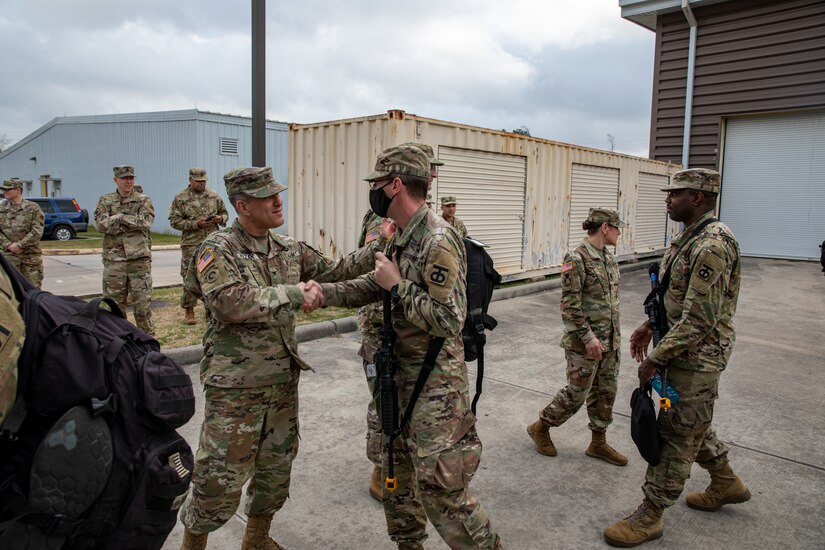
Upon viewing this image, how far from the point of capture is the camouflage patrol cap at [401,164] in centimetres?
261

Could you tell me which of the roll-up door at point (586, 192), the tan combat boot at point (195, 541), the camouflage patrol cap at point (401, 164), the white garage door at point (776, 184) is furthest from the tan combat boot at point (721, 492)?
the white garage door at point (776, 184)

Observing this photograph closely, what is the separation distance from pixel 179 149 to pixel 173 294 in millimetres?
15540

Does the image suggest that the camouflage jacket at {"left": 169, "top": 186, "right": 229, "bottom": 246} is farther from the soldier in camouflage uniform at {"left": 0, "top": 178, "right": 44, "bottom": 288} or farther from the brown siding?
the brown siding

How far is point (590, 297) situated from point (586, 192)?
364 inches

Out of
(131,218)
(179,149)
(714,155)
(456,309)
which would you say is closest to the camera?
(456,309)

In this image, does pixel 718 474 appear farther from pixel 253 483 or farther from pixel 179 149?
pixel 179 149

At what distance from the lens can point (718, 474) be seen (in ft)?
11.5

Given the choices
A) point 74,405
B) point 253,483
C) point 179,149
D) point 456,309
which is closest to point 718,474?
point 456,309

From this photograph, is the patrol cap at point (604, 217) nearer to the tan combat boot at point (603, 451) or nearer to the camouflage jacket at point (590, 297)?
the camouflage jacket at point (590, 297)

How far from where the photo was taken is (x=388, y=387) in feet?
8.46

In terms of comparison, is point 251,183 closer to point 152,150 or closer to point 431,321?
point 431,321

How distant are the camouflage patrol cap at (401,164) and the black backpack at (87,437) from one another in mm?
1285

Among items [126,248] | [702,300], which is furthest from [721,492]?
[126,248]

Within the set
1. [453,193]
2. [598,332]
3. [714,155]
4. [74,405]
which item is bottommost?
[598,332]
